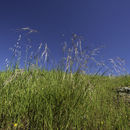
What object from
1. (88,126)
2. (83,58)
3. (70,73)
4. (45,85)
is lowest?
(88,126)

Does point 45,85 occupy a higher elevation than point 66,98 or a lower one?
higher

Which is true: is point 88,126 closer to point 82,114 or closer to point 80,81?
point 82,114

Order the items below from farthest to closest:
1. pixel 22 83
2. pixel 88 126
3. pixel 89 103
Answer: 1. pixel 22 83
2. pixel 89 103
3. pixel 88 126

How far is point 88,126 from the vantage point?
59.6 inches

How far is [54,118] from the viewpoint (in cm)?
145

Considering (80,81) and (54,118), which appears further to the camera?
(80,81)

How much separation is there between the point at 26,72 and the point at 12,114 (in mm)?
618

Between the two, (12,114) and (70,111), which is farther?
(12,114)


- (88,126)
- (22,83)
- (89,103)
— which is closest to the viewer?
(88,126)

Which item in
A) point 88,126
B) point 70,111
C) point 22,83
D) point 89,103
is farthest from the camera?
point 22,83

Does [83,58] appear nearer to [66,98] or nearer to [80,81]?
A: [80,81]

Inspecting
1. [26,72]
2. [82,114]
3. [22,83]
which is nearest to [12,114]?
[22,83]

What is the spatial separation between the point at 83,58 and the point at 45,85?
0.65 metres

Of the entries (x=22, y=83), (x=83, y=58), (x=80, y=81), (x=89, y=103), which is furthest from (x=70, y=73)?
(x=22, y=83)
